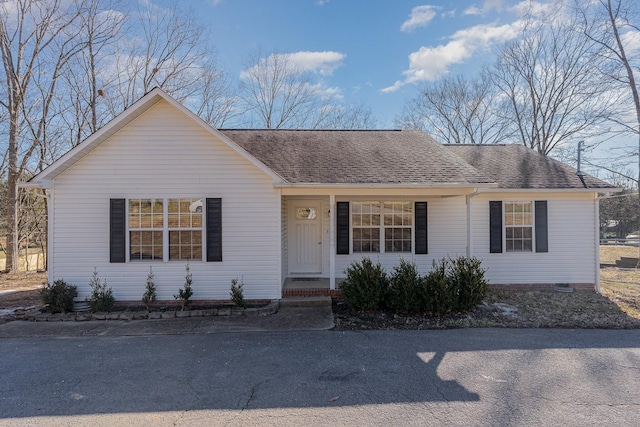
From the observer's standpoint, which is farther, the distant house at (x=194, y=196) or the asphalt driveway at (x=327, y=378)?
the distant house at (x=194, y=196)

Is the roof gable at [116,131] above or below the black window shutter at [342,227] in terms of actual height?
above

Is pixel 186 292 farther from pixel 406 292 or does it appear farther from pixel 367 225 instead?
pixel 367 225

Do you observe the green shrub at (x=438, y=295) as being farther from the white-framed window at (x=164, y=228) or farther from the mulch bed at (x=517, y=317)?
the white-framed window at (x=164, y=228)

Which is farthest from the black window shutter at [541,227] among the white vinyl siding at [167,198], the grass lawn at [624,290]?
the white vinyl siding at [167,198]

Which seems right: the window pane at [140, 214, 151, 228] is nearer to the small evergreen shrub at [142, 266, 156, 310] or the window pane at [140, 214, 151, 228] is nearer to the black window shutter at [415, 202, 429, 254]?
the small evergreen shrub at [142, 266, 156, 310]

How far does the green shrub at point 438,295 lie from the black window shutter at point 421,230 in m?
2.20

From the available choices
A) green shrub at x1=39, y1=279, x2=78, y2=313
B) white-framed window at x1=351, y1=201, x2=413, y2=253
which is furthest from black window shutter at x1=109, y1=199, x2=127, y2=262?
white-framed window at x1=351, y1=201, x2=413, y2=253

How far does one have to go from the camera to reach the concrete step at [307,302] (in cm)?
Answer: 750

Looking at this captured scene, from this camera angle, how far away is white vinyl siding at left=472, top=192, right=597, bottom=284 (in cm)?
894

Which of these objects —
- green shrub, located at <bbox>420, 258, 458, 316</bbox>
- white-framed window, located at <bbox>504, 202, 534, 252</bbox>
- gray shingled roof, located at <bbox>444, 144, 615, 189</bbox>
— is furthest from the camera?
white-framed window, located at <bbox>504, 202, 534, 252</bbox>

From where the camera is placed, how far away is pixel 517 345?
17.3ft

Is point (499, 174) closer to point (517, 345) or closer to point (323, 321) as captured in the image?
point (517, 345)

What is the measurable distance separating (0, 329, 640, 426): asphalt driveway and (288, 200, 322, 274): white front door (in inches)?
147

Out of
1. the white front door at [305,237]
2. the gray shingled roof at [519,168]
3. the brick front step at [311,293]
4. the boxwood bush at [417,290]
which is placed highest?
the gray shingled roof at [519,168]
